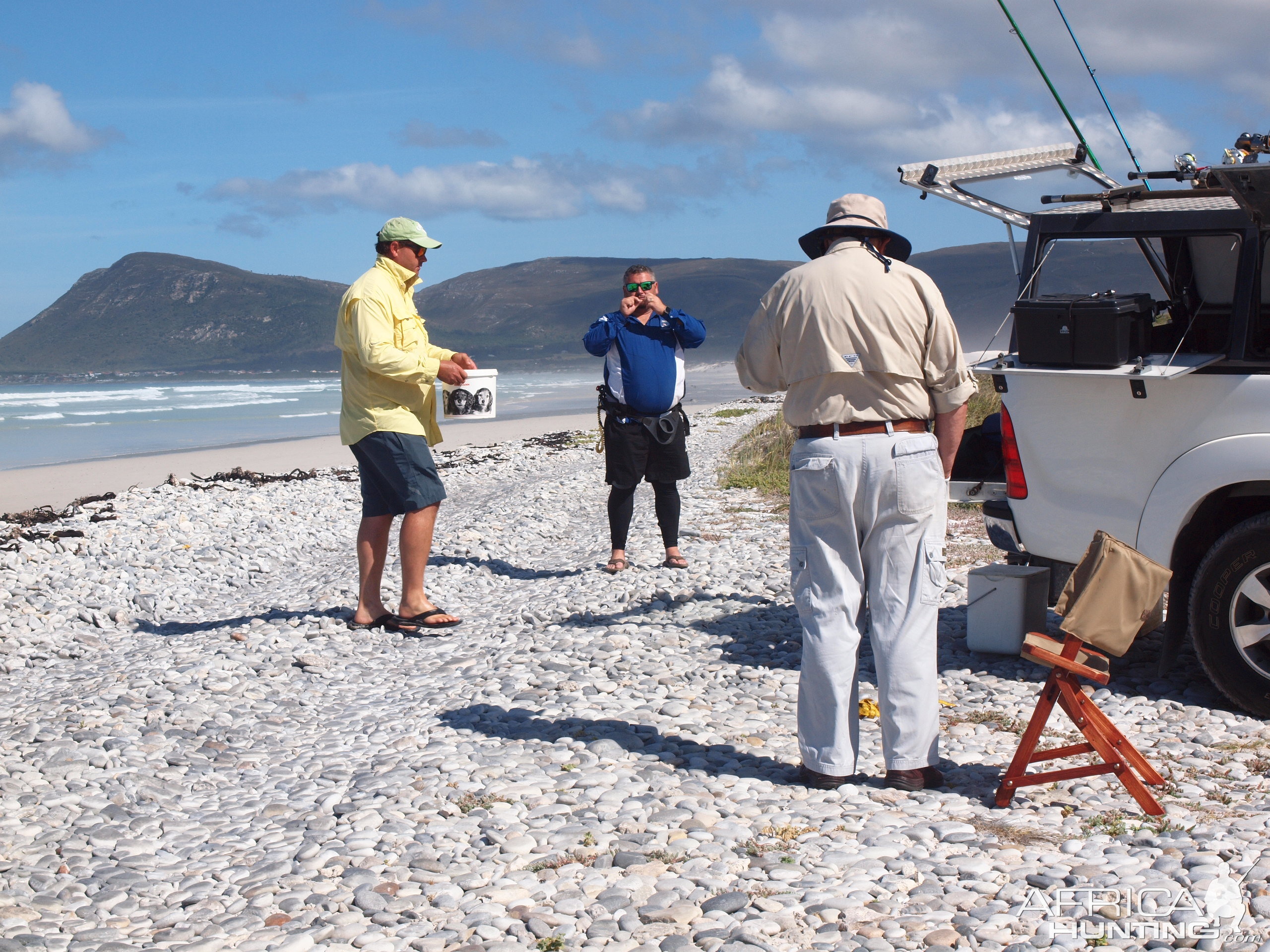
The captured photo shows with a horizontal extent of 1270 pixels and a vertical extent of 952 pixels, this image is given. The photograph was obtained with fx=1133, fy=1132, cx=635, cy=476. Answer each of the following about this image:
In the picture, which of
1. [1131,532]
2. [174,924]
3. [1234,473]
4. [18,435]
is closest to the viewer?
[174,924]

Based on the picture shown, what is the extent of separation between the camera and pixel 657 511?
7777mm

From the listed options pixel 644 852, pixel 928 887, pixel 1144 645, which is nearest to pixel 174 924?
pixel 644 852

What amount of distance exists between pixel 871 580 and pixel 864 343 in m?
0.79

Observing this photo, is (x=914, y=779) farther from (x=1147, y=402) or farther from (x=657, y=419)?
(x=657, y=419)

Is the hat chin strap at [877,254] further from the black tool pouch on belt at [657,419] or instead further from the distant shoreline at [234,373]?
the distant shoreline at [234,373]

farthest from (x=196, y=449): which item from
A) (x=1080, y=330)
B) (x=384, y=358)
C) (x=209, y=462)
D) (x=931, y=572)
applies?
(x=931, y=572)

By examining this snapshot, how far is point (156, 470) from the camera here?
18297 millimetres

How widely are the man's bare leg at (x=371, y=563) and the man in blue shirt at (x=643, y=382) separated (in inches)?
65.5

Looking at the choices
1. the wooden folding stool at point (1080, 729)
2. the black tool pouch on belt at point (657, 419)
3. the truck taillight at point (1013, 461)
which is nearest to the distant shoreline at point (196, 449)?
the black tool pouch on belt at point (657, 419)

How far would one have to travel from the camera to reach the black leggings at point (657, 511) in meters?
7.61

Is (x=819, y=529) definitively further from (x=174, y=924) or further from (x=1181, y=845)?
(x=174, y=924)

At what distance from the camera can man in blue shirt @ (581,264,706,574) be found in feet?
23.9

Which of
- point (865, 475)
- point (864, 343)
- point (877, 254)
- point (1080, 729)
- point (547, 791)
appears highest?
point (877, 254)

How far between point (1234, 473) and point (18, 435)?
2797 cm
